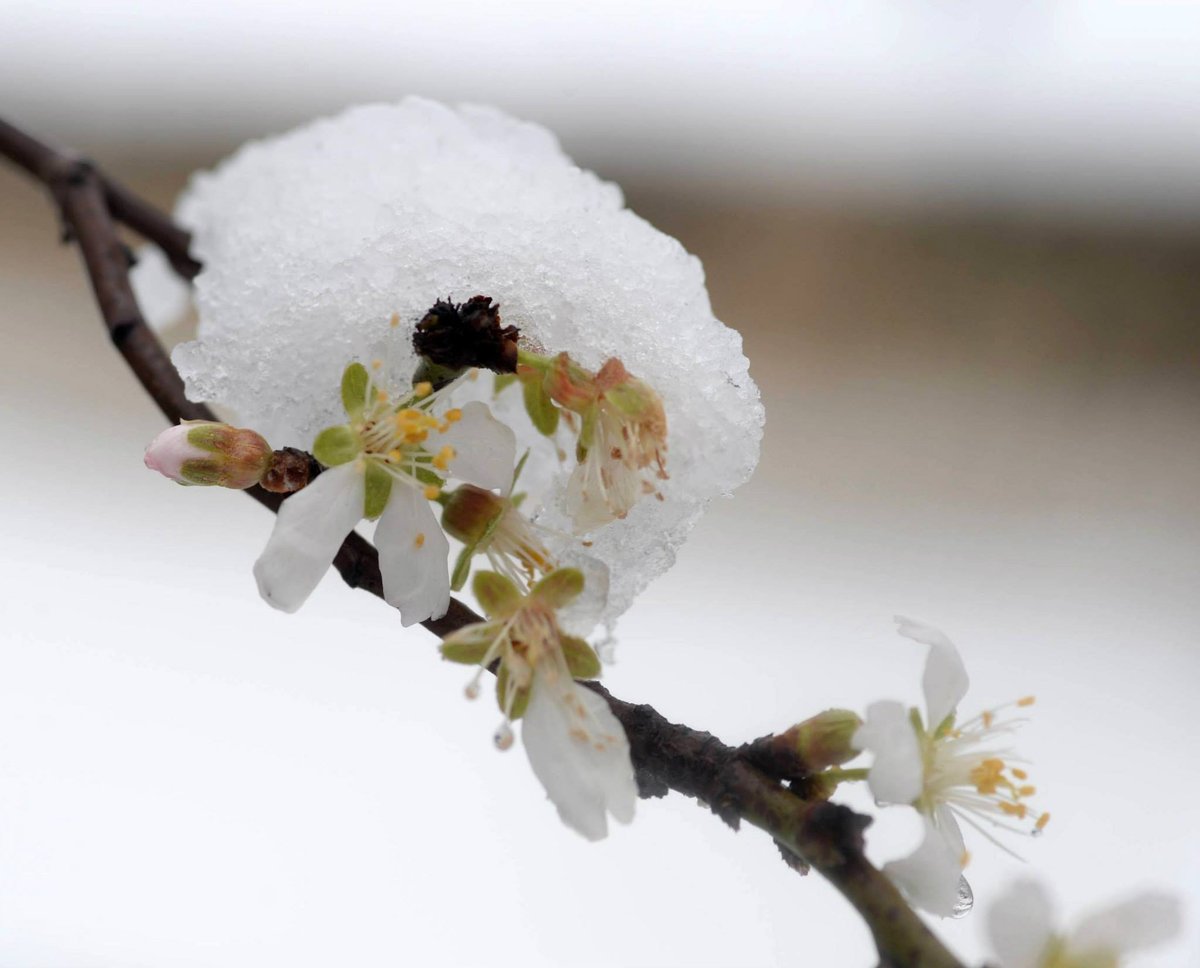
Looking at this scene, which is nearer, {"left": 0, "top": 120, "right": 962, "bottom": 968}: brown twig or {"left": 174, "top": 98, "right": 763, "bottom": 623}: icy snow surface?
{"left": 0, "top": 120, "right": 962, "bottom": 968}: brown twig

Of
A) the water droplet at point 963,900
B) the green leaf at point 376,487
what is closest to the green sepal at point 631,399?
the green leaf at point 376,487

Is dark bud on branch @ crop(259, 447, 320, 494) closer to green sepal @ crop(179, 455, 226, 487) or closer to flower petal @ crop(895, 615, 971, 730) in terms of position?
green sepal @ crop(179, 455, 226, 487)

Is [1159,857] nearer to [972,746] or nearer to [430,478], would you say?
[972,746]

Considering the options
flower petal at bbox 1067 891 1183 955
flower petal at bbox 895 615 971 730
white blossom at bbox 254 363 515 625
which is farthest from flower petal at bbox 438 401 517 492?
flower petal at bbox 1067 891 1183 955

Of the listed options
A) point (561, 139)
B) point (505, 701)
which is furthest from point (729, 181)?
point (505, 701)

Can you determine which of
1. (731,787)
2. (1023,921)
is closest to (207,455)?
(731,787)
